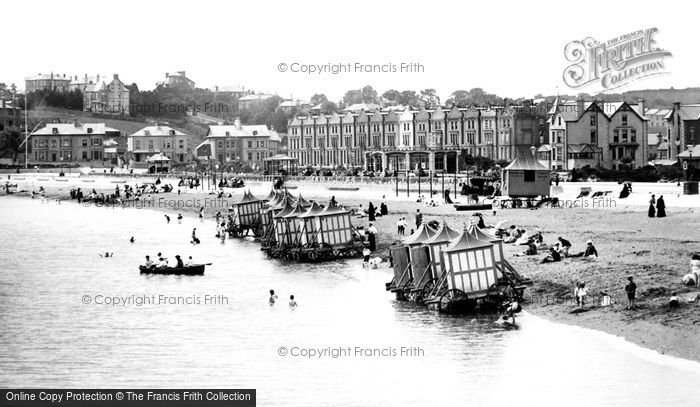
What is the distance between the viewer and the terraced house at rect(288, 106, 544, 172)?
395 ft

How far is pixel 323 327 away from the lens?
35.9 m

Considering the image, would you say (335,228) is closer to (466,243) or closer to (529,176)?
(529,176)

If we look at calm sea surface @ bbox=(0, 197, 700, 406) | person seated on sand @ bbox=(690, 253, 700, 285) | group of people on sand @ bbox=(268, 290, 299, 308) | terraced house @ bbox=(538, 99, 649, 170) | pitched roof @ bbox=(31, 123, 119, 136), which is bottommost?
calm sea surface @ bbox=(0, 197, 700, 406)

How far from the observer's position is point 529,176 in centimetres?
6331

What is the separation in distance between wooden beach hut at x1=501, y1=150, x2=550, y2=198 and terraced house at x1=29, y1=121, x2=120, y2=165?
120 metres

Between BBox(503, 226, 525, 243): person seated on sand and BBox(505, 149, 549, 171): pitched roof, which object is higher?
BBox(505, 149, 549, 171): pitched roof

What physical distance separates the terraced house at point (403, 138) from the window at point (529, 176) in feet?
148

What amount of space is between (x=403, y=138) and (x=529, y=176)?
74092 mm

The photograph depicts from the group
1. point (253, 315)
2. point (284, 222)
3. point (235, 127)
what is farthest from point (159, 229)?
point (235, 127)

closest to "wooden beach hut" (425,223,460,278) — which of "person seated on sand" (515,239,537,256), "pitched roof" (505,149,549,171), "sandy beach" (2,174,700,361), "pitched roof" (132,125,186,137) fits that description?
"sandy beach" (2,174,700,361)

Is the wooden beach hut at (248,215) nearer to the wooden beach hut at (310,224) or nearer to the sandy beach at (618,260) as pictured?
the sandy beach at (618,260)

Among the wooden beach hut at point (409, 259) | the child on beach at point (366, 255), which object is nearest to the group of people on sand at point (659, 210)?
the child on beach at point (366, 255)

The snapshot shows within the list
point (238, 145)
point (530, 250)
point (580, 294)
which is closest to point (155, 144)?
point (238, 145)

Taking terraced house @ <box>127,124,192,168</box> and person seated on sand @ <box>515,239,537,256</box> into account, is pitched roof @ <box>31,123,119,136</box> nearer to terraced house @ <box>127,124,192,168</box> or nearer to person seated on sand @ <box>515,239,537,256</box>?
terraced house @ <box>127,124,192,168</box>
